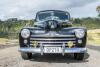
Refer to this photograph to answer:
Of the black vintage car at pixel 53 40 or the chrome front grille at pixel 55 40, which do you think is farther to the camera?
the chrome front grille at pixel 55 40

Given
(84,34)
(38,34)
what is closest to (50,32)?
(38,34)

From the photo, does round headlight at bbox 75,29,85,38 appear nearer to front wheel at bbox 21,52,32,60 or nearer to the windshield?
front wheel at bbox 21,52,32,60

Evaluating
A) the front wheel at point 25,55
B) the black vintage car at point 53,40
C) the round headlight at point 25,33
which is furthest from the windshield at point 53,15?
the round headlight at point 25,33

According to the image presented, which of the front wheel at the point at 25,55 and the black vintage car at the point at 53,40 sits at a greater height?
the black vintage car at the point at 53,40

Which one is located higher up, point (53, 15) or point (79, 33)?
point (53, 15)

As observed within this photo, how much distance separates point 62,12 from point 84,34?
3048 millimetres

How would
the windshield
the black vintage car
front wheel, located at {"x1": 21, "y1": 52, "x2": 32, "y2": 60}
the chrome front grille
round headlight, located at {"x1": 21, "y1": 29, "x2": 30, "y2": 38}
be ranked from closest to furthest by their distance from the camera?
the black vintage car, the chrome front grille, round headlight, located at {"x1": 21, "y1": 29, "x2": 30, "y2": 38}, front wheel, located at {"x1": 21, "y1": 52, "x2": 32, "y2": 60}, the windshield

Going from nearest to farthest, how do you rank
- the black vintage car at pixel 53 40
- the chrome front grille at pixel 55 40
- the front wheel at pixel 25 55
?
1. the black vintage car at pixel 53 40
2. the chrome front grille at pixel 55 40
3. the front wheel at pixel 25 55

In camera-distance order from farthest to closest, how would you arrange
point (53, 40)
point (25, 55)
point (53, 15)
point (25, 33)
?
Result: point (53, 15) → point (25, 55) → point (25, 33) → point (53, 40)

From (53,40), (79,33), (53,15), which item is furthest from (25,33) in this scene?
(53,15)

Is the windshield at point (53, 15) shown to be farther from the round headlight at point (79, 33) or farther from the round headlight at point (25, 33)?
the round headlight at point (79, 33)

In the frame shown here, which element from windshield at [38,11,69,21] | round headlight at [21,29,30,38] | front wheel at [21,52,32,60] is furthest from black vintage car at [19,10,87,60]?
windshield at [38,11,69,21]

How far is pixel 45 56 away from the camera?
554 inches

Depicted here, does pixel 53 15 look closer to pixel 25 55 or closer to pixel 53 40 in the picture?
pixel 25 55
